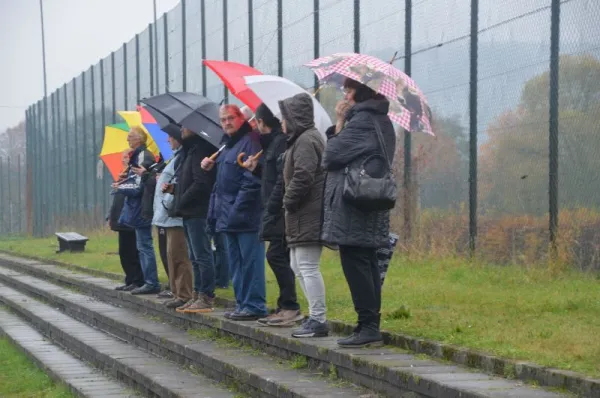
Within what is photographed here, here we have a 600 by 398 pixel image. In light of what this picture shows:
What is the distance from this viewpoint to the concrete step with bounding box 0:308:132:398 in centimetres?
814

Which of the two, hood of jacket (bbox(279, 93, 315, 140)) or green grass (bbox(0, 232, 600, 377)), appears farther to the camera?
hood of jacket (bbox(279, 93, 315, 140))

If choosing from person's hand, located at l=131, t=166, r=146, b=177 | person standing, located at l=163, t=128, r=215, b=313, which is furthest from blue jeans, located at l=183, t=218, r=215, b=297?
person's hand, located at l=131, t=166, r=146, b=177

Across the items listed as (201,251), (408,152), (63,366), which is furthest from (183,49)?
(63,366)

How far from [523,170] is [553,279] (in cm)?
158

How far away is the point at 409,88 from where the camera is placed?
24.5ft

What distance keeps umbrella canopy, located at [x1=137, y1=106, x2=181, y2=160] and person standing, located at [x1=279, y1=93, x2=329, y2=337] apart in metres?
4.25

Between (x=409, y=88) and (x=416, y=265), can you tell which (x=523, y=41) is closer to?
(x=416, y=265)

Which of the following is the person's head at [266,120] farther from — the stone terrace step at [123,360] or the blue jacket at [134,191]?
the blue jacket at [134,191]

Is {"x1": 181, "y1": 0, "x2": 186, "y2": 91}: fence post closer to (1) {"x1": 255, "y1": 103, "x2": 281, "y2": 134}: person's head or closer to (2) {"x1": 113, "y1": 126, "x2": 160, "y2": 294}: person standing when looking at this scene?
(2) {"x1": 113, "y1": 126, "x2": 160, "y2": 294}: person standing

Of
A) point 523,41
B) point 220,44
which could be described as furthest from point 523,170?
point 220,44

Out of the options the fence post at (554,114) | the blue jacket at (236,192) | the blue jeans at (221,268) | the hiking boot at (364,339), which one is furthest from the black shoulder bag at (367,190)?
the blue jeans at (221,268)

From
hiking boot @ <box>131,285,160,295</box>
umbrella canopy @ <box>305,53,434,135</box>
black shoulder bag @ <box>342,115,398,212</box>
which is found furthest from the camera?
hiking boot @ <box>131,285,160,295</box>

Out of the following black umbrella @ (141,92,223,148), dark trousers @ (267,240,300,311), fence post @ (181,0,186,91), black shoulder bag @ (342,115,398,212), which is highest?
fence post @ (181,0,186,91)

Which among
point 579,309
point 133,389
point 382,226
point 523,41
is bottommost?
point 133,389
